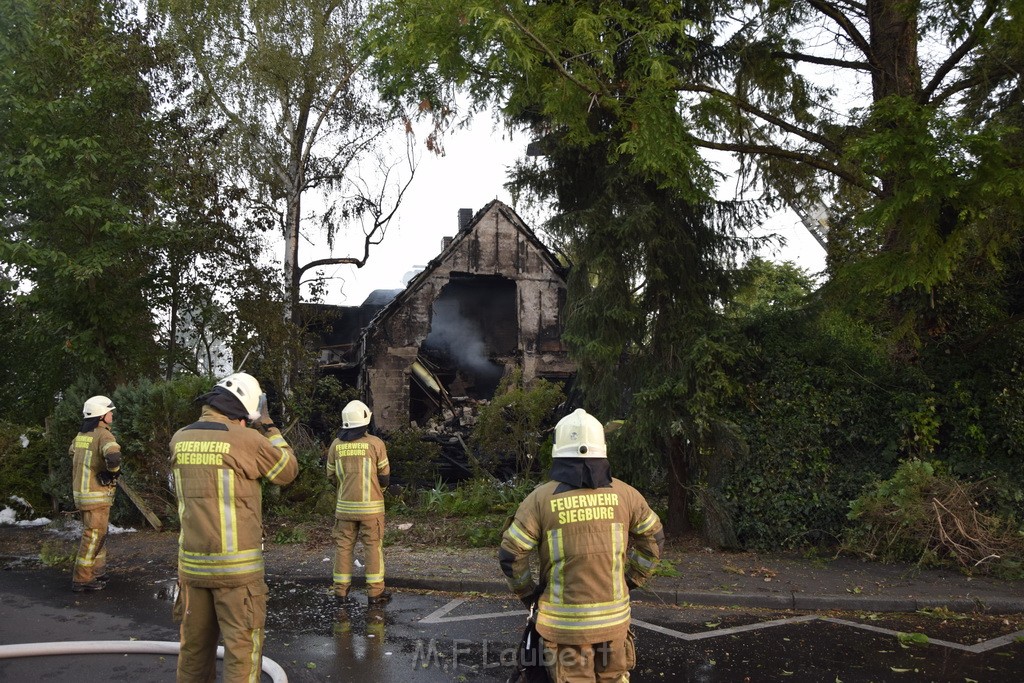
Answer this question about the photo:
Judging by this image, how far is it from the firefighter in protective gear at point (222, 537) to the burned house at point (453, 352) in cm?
1474

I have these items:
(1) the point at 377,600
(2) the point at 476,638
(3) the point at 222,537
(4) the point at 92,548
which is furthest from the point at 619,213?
(3) the point at 222,537

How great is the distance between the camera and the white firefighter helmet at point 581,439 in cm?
399

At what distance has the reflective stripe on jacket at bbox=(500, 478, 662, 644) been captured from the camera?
396 cm

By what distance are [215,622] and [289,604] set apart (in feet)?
11.8

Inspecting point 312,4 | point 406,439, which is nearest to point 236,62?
point 312,4

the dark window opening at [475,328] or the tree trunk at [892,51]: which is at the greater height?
the tree trunk at [892,51]

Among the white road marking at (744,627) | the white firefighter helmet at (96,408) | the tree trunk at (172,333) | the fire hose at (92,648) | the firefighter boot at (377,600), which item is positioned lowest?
the white road marking at (744,627)

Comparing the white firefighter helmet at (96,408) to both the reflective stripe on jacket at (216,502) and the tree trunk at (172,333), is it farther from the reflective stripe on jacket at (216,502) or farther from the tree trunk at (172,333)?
the tree trunk at (172,333)

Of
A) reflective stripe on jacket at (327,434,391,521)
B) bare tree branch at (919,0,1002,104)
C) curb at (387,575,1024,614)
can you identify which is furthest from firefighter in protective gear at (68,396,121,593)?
bare tree branch at (919,0,1002,104)

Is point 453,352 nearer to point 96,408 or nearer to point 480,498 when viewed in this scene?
point 480,498

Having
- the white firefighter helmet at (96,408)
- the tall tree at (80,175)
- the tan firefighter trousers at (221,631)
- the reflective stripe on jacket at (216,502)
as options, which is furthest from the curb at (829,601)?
the tall tree at (80,175)

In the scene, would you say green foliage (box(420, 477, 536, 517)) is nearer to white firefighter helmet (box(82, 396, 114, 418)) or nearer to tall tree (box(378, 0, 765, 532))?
tall tree (box(378, 0, 765, 532))

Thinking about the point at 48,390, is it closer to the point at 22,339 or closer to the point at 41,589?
the point at 22,339

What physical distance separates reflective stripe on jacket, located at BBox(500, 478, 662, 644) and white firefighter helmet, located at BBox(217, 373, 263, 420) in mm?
1778
